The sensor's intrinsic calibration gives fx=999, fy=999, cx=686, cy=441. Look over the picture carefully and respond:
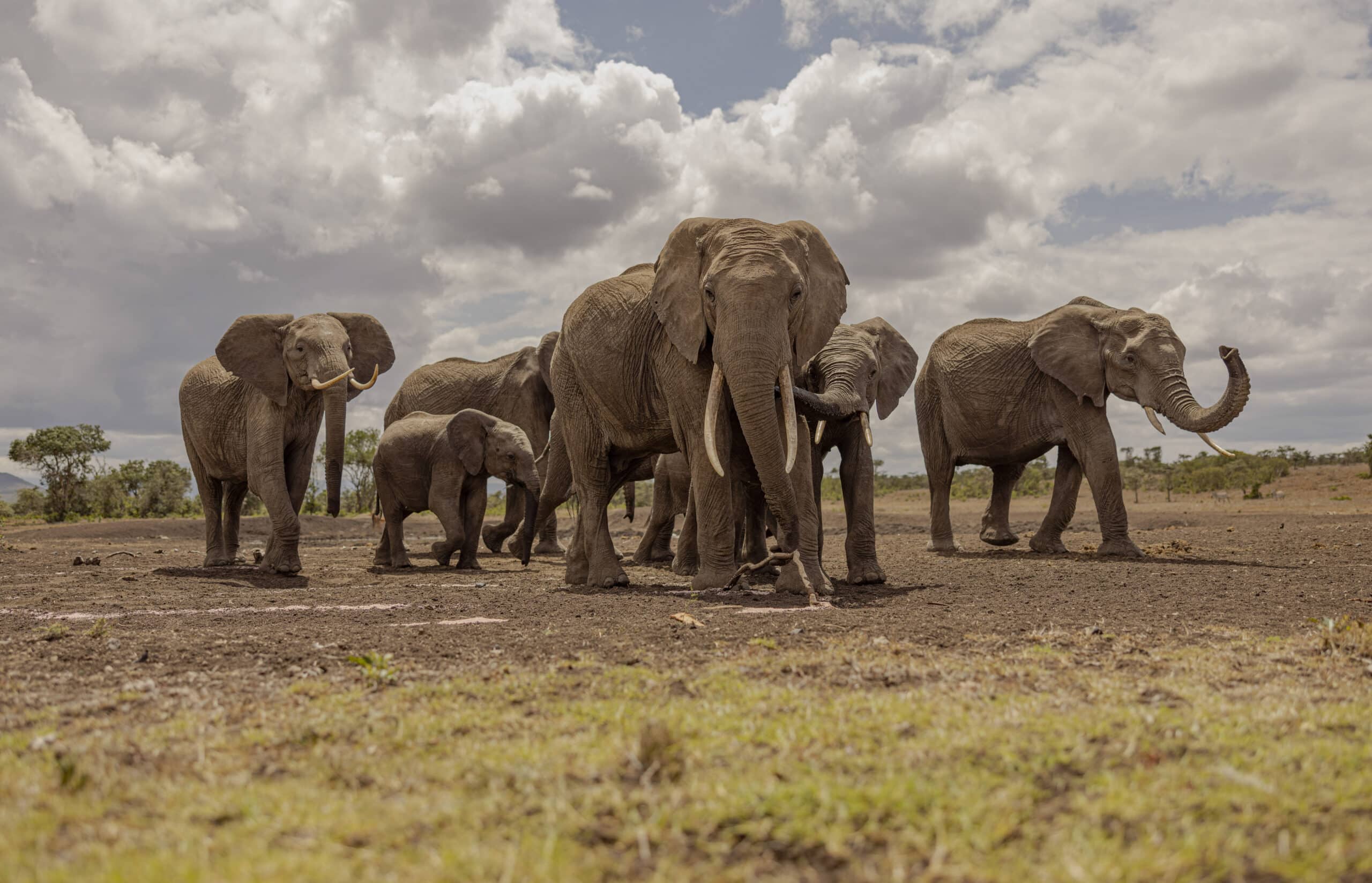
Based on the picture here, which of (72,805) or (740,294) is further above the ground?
(740,294)

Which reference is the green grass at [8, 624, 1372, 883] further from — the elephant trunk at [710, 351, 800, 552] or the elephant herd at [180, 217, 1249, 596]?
the elephant herd at [180, 217, 1249, 596]

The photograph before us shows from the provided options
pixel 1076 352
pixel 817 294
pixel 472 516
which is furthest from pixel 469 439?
pixel 1076 352

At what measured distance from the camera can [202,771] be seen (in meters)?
3.38

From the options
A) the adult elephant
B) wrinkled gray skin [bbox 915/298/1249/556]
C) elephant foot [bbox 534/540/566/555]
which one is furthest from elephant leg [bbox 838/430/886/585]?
elephant foot [bbox 534/540/566/555]

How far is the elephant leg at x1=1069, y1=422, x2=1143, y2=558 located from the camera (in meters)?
13.4

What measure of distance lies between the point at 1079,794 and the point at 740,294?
18.7ft

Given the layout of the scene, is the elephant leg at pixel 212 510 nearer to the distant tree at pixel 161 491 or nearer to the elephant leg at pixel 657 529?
the elephant leg at pixel 657 529

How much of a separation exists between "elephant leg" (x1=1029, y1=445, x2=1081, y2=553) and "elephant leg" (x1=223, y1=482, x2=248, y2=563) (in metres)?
11.9

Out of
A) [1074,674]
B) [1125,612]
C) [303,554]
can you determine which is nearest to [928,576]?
[1125,612]

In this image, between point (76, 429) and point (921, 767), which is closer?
point (921, 767)

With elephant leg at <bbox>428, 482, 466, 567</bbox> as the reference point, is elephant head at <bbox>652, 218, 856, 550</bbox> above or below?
above

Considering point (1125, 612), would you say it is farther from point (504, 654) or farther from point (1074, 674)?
point (504, 654)

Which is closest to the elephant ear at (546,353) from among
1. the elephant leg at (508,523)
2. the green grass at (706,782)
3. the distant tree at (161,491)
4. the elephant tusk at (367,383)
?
the elephant leg at (508,523)

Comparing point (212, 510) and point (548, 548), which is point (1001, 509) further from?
point (212, 510)
